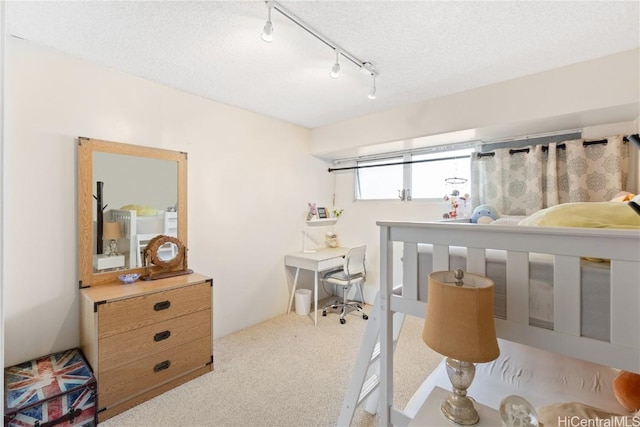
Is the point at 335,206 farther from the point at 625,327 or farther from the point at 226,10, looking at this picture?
the point at 625,327

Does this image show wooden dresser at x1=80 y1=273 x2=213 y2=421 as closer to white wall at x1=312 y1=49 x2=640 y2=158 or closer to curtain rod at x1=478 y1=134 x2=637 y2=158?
white wall at x1=312 y1=49 x2=640 y2=158

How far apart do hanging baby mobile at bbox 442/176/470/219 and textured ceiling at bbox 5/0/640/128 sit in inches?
38.5

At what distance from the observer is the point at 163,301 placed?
1921mm

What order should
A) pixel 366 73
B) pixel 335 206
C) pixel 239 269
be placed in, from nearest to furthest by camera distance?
pixel 366 73
pixel 239 269
pixel 335 206

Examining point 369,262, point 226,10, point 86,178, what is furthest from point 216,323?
point 226,10

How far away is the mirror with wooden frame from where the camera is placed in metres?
1.96

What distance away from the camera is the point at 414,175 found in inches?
130

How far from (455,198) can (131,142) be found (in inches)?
118

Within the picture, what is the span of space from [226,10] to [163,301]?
5.98 feet

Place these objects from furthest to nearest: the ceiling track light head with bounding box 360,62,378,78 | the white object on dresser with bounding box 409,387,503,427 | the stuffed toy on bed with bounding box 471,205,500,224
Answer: the stuffed toy on bed with bounding box 471,205,500,224
the ceiling track light head with bounding box 360,62,378,78
the white object on dresser with bounding box 409,387,503,427

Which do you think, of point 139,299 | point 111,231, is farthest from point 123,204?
point 139,299

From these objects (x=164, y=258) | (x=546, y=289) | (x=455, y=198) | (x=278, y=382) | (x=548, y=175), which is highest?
(x=548, y=175)

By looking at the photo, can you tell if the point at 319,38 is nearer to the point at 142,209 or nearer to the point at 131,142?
the point at 131,142

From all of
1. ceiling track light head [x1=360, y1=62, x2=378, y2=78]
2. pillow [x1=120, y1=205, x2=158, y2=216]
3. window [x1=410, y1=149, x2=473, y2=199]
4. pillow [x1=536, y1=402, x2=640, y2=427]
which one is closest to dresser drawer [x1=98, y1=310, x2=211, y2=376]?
pillow [x1=120, y1=205, x2=158, y2=216]
